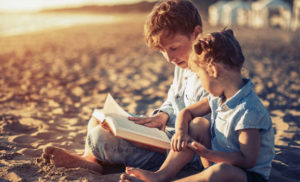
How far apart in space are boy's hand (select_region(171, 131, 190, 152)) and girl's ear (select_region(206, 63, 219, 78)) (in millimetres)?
382

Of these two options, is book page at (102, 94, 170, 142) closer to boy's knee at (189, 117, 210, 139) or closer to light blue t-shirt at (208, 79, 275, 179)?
boy's knee at (189, 117, 210, 139)

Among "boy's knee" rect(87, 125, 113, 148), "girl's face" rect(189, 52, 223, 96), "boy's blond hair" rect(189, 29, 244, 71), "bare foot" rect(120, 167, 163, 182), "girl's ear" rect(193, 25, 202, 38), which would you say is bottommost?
"bare foot" rect(120, 167, 163, 182)

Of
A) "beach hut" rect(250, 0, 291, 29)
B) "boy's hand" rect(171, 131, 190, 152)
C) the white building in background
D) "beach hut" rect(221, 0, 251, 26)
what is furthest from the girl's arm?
"beach hut" rect(221, 0, 251, 26)

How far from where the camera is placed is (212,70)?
168 centimetres

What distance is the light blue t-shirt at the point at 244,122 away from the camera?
64.2 inches

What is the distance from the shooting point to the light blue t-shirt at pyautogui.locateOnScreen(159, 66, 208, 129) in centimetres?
220

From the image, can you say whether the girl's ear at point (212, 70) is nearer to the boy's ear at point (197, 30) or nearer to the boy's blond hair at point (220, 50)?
the boy's blond hair at point (220, 50)

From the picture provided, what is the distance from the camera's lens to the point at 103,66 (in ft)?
23.1

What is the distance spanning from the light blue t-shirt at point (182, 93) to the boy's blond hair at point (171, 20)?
303 mm

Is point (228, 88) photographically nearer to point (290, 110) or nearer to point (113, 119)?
point (113, 119)

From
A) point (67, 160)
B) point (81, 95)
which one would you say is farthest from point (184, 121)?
point (81, 95)

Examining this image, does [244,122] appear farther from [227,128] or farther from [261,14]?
[261,14]

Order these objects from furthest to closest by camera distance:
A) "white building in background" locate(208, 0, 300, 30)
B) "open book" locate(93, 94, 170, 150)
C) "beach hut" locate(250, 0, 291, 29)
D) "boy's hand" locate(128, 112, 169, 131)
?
"beach hut" locate(250, 0, 291, 29) → "white building in background" locate(208, 0, 300, 30) → "boy's hand" locate(128, 112, 169, 131) → "open book" locate(93, 94, 170, 150)

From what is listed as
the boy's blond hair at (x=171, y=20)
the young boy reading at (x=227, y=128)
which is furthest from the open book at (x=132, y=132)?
the boy's blond hair at (x=171, y=20)
